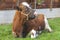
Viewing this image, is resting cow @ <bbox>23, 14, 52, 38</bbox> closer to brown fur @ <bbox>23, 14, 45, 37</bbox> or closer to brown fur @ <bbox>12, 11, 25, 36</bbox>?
brown fur @ <bbox>23, 14, 45, 37</bbox>

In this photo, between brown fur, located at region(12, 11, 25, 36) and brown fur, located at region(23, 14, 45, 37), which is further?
brown fur, located at region(23, 14, 45, 37)

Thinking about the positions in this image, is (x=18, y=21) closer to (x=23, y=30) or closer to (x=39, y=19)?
(x=23, y=30)

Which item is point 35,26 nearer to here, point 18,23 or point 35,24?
point 35,24

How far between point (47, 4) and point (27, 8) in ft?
16.1

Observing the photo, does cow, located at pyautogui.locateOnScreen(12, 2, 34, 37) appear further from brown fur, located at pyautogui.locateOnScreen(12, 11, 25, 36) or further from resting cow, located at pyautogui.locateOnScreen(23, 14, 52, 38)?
resting cow, located at pyautogui.locateOnScreen(23, 14, 52, 38)

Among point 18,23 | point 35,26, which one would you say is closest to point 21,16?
point 18,23

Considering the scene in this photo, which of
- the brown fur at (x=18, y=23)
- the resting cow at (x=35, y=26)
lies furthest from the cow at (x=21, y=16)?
the resting cow at (x=35, y=26)

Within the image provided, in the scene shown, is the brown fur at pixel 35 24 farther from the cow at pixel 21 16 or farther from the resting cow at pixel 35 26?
the cow at pixel 21 16

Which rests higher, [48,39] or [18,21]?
[18,21]

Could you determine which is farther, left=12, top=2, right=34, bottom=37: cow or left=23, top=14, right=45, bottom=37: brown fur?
left=23, top=14, right=45, bottom=37: brown fur

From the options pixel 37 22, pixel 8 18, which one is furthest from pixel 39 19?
pixel 8 18

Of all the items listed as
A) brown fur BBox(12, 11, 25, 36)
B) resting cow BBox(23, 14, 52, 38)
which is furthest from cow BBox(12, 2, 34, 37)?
resting cow BBox(23, 14, 52, 38)

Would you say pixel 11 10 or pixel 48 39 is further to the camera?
pixel 11 10

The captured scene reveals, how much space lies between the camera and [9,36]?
6895 millimetres
